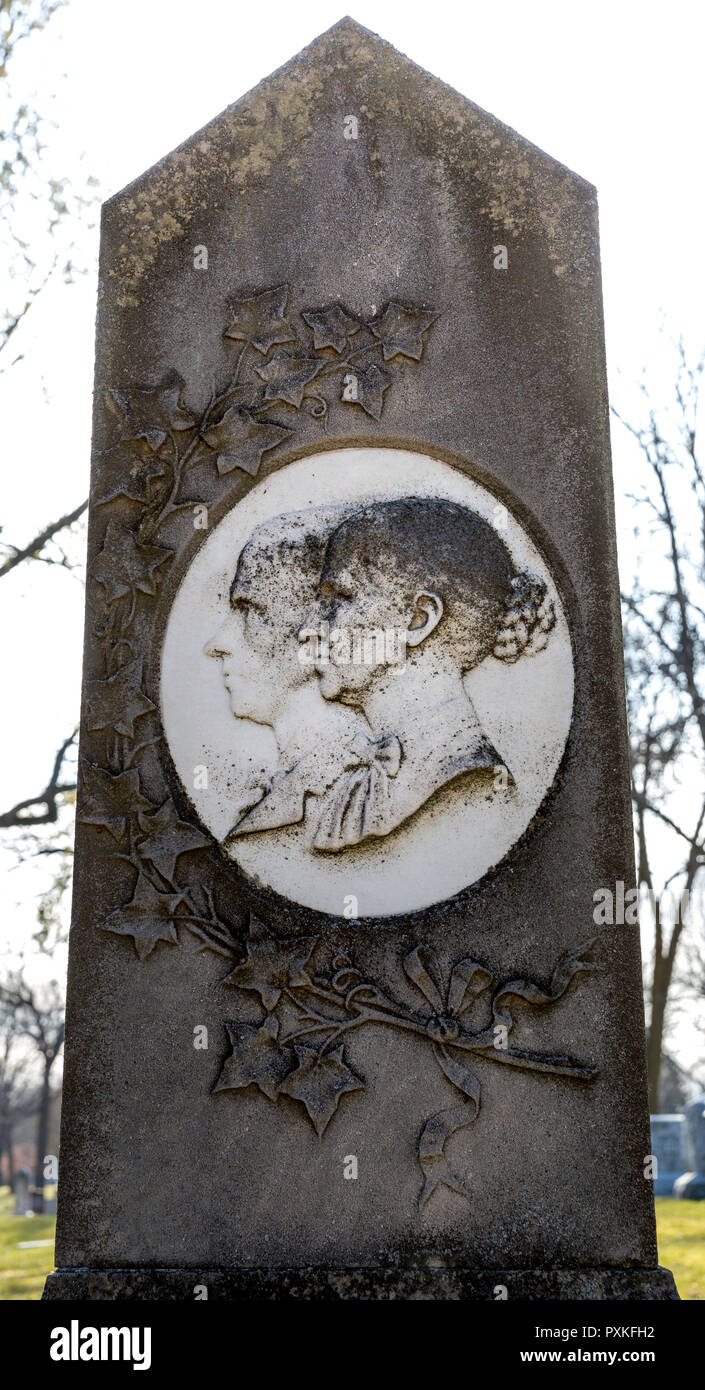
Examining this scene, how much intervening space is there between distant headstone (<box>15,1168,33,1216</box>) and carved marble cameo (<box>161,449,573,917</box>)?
25.3 meters

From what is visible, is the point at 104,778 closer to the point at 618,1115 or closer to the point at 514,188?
the point at 618,1115

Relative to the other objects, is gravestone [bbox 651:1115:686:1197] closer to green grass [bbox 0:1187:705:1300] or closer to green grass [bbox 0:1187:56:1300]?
green grass [bbox 0:1187:705:1300]

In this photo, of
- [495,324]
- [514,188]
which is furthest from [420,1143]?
[514,188]

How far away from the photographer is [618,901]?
3725mm

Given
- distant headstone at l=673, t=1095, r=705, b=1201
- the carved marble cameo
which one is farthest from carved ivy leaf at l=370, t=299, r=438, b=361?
distant headstone at l=673, t=1095, r=705, b=1201

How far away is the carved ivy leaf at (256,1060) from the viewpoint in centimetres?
356

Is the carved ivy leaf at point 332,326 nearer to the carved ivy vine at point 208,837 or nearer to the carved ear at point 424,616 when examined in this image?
the carved ivy vine at point 208,837

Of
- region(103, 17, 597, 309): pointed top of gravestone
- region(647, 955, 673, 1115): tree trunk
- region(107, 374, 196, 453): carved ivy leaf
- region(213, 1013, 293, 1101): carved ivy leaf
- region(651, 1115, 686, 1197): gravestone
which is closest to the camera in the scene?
region(213, 1013, 293, 1101): carved ivy leaf

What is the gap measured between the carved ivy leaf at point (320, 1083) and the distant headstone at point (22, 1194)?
82.8 feet

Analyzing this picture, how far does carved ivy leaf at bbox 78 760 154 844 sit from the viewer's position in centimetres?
386

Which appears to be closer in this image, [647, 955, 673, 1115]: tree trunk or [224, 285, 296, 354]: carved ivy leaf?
[224, 285, 296, 354]: carved ivy leaf

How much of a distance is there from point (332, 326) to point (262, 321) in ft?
0.82
